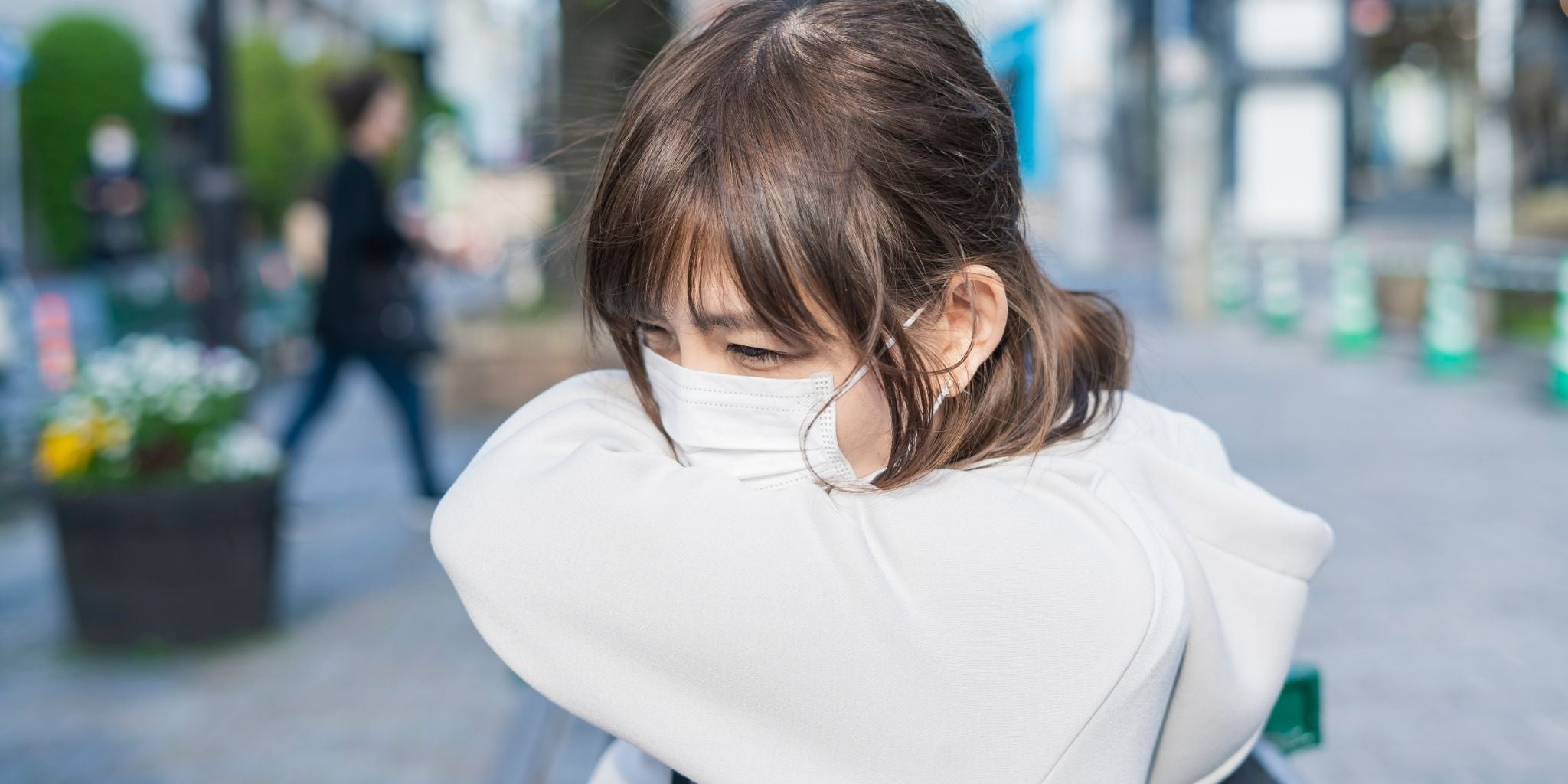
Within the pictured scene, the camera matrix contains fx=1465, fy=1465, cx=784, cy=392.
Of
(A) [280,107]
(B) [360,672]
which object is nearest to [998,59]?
(B) [360,672]

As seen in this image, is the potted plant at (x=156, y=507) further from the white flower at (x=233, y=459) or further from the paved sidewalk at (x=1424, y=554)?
the paved sidewalk at (x=1424, y=554)

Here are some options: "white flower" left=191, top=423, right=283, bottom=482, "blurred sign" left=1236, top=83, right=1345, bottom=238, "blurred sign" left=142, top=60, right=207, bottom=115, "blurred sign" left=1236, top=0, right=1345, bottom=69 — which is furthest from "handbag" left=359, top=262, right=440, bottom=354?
"blurred sign" left=1236, top=0, right=1345, bottom=69

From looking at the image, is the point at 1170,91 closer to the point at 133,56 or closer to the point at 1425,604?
the point at 1425,604

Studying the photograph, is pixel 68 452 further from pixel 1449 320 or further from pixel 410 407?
pixel 1449 320

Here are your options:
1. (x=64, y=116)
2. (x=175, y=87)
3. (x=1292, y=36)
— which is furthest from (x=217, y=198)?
(x=1292, y=36)

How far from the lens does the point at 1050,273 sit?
188 cm

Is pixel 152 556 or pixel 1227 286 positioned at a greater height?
pixel 152 556

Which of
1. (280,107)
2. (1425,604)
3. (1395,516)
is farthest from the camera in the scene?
(280,107)

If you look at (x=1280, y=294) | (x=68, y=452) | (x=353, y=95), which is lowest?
(x=1280, y=294)

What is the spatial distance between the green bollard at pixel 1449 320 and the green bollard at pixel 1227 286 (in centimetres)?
477

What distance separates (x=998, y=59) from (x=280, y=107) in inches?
885

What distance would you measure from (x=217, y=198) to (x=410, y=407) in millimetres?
1192

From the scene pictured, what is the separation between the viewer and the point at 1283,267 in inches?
527

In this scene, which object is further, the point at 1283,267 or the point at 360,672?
the point at 1283,267
